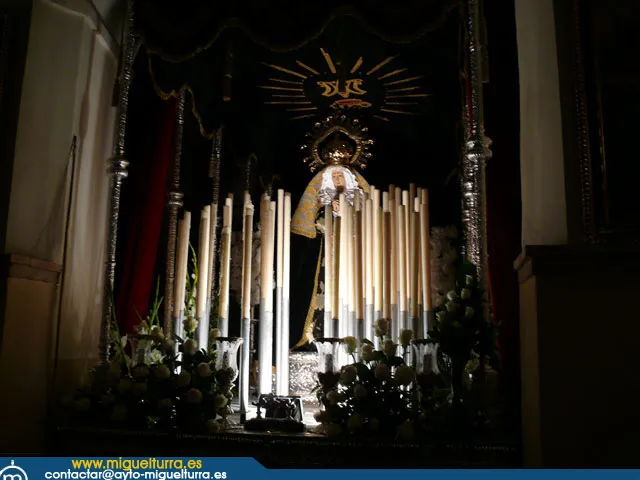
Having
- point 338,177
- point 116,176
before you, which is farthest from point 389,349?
point 338,177

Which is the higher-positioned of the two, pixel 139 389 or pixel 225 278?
pixel 225 278

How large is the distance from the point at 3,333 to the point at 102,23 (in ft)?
4.89

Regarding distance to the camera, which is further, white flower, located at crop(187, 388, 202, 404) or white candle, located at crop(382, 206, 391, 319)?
white candle, located at crop(382, 206, 391, 319)

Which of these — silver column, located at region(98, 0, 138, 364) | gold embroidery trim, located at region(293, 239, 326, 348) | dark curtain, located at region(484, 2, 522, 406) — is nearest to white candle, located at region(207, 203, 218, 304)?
silver column, located at region(98, 0, 138, 364)

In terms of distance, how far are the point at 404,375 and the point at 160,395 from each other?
2.92 feet

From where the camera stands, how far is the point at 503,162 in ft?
8.77

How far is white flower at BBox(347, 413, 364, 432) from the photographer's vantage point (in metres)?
1.90

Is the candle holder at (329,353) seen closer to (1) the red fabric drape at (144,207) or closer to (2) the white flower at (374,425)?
(2) the white flower at (374,425)

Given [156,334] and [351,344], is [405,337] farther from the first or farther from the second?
[156,334]

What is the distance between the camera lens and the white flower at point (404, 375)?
1934 mm

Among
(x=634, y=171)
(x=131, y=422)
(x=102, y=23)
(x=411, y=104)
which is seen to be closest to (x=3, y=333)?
(x=131, y=422)

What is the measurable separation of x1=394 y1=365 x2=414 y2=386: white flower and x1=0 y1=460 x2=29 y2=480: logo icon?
115 cm

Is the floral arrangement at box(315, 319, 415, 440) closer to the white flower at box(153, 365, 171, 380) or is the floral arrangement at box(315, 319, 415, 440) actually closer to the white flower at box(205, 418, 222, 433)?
the white flower at box(205, 418, 222, 433)

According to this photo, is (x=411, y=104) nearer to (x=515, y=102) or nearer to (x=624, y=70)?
(x=515, y=102)
